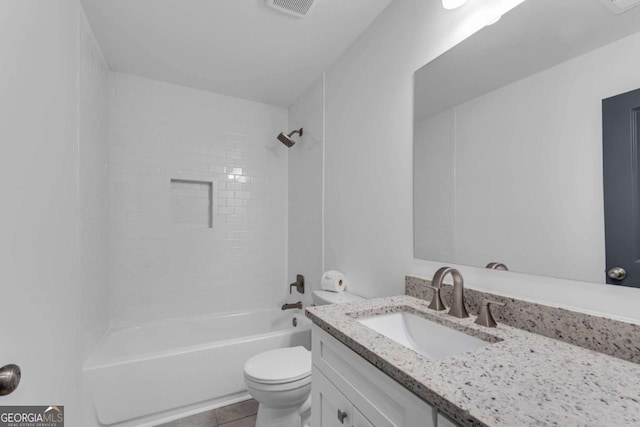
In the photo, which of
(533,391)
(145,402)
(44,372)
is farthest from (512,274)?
(145,402)

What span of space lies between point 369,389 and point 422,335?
0.42 meters

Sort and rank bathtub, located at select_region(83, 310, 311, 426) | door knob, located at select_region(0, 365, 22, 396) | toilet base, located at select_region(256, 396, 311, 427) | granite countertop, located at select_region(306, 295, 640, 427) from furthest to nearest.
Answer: bathtub, located at select_region(83, 310, 311, 426) < toilet base, located at select_region(256, 396, 311, 427) < door knob, located at select_region(0, 365, 22, 396) < granite countertop, located at select_region(306, 295, 640, 427)

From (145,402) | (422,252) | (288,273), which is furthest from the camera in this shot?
(288,273)

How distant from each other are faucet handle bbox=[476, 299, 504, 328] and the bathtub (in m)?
1.52

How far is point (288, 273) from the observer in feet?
10.2

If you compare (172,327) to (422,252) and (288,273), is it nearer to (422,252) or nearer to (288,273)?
(288,273)

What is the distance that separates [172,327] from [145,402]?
30.5 inches

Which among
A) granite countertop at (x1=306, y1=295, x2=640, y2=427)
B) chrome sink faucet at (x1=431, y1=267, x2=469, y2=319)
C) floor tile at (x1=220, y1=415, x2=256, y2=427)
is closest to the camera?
granite countertop at (x1=306, y1=295, x2=640, y2=427)

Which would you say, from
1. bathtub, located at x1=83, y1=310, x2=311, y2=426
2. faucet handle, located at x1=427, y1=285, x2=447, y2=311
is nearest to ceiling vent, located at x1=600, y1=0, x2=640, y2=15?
faucet handle, located at x1=427, y1=285, x2=447, y2=311

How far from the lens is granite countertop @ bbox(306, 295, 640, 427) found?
0.51m

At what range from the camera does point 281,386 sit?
1485mm

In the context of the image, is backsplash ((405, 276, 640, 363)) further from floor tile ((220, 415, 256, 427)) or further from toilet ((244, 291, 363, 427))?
floor tile ((220, 415, 256, 427))

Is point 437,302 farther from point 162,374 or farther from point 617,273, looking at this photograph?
point 162,374
